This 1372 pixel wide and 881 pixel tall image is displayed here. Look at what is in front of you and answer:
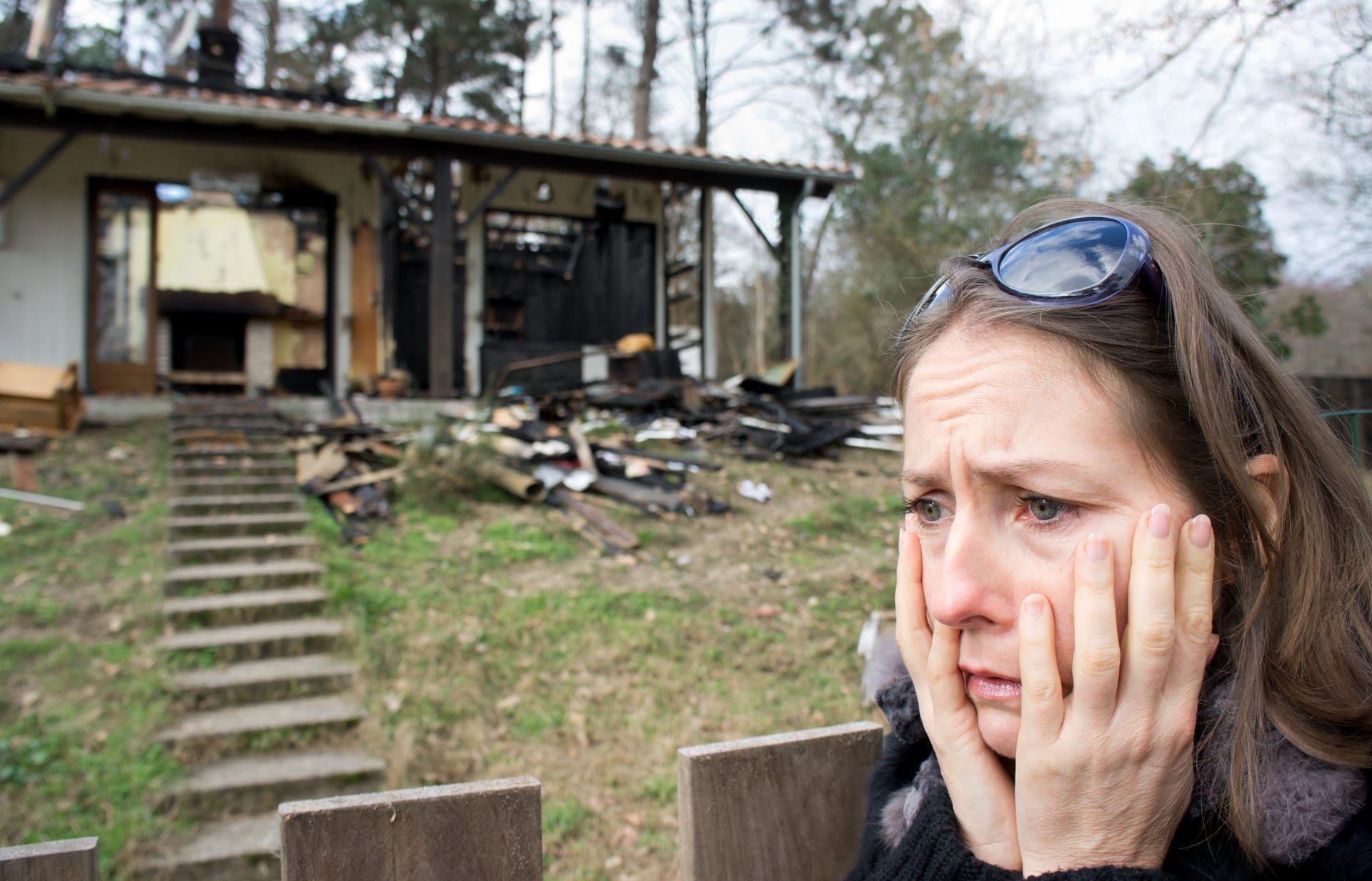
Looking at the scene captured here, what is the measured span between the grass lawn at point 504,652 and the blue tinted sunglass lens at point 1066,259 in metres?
3.01

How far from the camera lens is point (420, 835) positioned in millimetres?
1028

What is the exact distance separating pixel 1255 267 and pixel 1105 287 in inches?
703

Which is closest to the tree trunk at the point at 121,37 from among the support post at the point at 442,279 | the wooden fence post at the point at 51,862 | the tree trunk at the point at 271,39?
the tree trunk at the point at 271,39

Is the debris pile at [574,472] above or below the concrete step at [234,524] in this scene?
above

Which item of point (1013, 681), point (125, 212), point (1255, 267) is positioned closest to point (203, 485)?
point (1013, 681)

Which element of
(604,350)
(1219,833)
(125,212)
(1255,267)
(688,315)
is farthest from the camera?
(688,315)

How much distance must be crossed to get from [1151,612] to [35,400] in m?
10.6

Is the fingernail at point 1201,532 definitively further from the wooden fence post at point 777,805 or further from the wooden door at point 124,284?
the wooden door at point 124,284

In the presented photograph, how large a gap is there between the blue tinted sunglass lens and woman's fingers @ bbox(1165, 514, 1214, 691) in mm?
312

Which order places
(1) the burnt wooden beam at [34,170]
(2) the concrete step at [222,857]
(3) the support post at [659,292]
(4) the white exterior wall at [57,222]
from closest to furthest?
(2) the concrete step at [222,857], (1) the burnt wooden beam at [34,170], (4) the white exterior wall at [57,222], (3) the support post at [659,292]

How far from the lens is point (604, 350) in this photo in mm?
12055

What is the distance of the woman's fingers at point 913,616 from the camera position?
1105mm

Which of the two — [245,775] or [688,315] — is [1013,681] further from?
[688,315]

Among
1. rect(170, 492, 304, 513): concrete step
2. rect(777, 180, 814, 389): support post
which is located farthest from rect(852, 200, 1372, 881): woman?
rect(777, 180, 814, 389): support post
